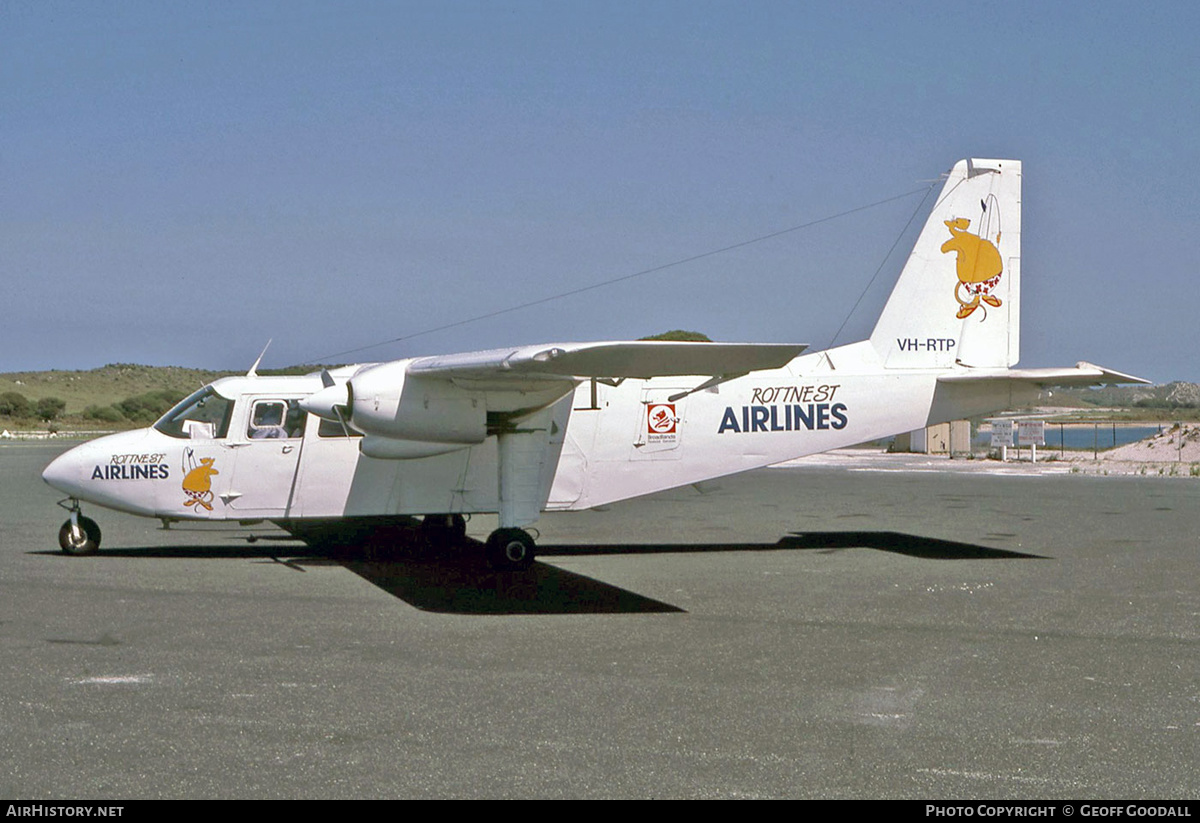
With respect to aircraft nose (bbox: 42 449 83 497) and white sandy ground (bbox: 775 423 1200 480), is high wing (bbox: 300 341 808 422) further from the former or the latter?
white sandy ground (bbox: 775 423 1200 480)

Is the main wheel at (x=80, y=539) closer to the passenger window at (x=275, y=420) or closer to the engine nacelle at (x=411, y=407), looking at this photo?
the passenger window at (x=275, y=420)

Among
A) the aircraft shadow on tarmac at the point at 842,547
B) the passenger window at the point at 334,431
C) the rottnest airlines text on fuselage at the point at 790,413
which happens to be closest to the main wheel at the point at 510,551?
the aircraft shadow on tarmac at the point at 842,547

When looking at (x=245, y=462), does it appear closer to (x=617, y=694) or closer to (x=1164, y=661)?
(x=617, y=694)

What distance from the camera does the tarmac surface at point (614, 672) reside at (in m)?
5.59

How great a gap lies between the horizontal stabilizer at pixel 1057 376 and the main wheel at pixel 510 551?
246 inches

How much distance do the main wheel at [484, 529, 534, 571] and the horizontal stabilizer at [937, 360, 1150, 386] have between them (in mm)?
6251

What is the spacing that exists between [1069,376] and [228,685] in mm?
11113

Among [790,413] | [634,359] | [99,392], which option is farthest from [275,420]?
[99,392]

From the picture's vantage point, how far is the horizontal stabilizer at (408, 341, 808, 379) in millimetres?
9953

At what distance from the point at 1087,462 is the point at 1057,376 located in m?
31.7

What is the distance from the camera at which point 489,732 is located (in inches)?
250

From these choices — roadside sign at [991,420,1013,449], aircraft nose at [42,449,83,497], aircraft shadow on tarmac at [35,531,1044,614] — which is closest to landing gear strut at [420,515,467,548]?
aircraft shadow on tarmac at [35,531,1044,614]

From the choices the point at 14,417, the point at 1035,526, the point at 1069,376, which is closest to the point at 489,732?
the point at 1069,376

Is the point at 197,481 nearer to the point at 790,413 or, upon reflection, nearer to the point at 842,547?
the point at 790,413
